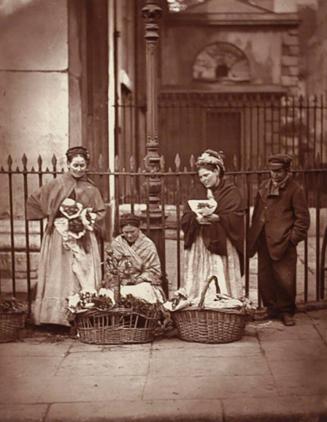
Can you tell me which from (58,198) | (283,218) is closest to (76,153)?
(58,198)

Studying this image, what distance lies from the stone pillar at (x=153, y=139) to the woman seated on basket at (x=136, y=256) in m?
0.47

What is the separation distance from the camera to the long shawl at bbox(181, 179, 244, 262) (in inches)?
297

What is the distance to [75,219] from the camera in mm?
7582

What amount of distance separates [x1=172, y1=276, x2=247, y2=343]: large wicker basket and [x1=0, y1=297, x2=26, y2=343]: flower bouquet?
4.55ft

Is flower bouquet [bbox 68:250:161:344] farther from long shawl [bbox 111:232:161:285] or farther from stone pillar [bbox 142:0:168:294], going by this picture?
stone pillar [bbox 142:0:168:294]

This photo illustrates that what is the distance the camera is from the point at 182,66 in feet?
84.0

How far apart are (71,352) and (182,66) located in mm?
19424

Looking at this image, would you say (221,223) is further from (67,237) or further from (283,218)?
(67,237)

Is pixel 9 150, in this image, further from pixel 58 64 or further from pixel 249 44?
pixel 249 44

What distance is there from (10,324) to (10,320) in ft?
0.12

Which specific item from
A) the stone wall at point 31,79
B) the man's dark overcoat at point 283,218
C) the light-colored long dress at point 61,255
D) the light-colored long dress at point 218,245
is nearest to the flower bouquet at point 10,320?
the light-colored long dress at point 61,255

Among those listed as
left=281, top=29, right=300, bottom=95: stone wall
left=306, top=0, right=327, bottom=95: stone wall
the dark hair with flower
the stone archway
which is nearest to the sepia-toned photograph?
the dark hair with flower

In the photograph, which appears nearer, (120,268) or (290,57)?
(120,268)

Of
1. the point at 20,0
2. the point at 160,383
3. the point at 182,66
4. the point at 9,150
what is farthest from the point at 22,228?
the point at 182,66
